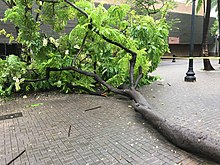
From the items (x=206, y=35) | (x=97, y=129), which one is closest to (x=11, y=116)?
(x=97, y=129)

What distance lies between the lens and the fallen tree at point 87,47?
6.11 metres

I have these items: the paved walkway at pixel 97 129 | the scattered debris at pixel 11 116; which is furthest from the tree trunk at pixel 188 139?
the scattered debris at pixel 11 116

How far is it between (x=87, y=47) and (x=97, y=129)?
13.5ft

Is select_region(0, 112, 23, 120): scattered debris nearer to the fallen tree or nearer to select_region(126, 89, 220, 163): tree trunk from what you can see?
the fallen tree

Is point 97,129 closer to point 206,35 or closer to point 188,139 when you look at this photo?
point 188,139

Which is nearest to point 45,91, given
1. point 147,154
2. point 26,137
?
point 26,137

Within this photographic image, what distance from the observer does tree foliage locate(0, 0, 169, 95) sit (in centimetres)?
620

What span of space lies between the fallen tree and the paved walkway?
69 centimetres

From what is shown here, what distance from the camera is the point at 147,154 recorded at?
3336mm

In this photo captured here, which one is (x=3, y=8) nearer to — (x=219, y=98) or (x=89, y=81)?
(x=89, y=81)

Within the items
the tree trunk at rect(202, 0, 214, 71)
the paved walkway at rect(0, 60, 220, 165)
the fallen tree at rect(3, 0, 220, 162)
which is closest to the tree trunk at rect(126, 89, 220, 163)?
the paved walkway at rect(0, 60, 220, 165)

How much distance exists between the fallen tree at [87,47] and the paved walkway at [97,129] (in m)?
0.69

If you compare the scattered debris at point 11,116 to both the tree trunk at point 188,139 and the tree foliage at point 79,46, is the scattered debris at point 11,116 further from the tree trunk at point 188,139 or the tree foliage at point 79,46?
the tree trunk at point 188,139

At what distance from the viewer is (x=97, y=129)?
434 cm
